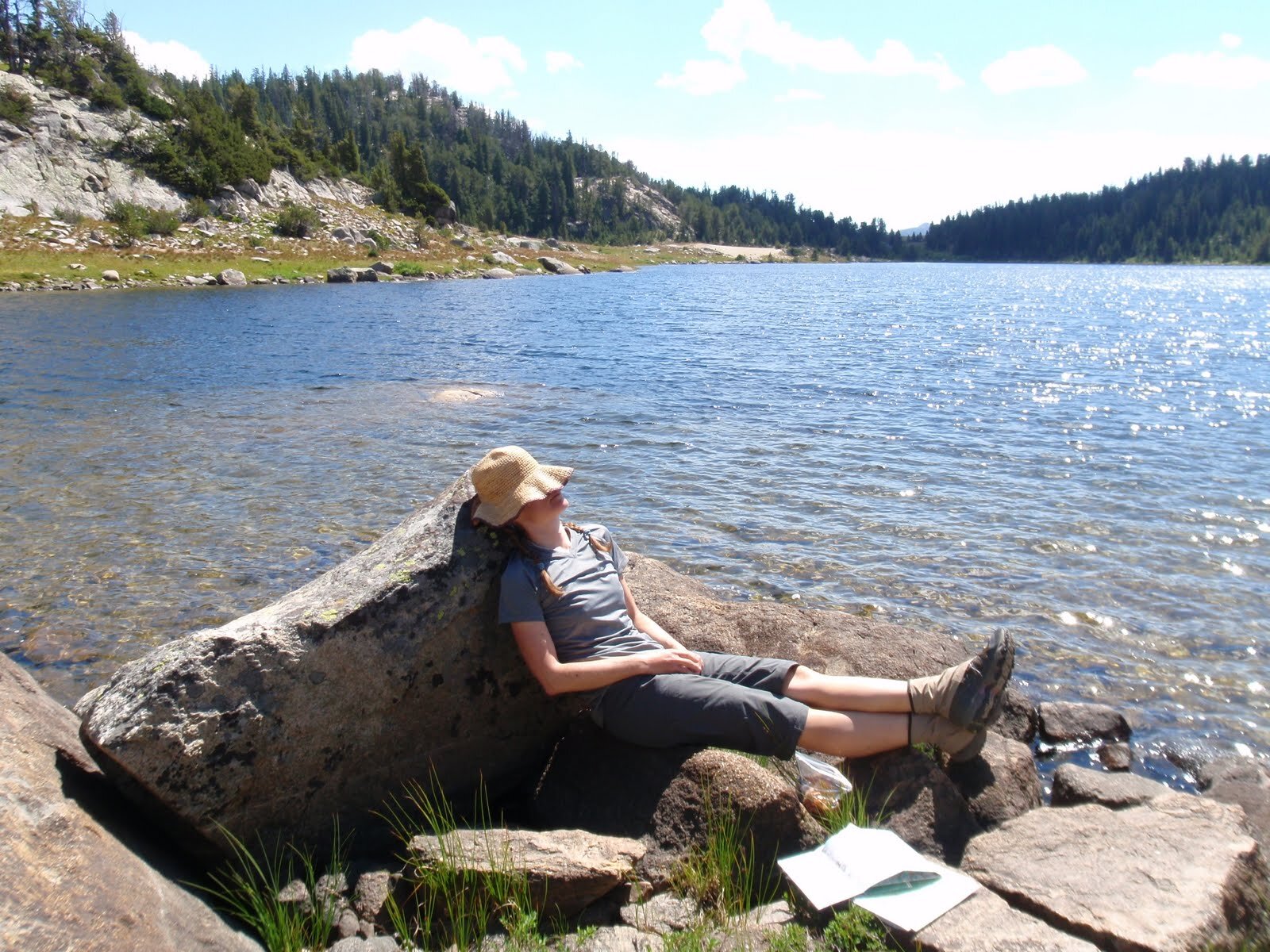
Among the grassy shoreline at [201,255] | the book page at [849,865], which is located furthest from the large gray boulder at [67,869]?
the grassy shoreline at [201,255]

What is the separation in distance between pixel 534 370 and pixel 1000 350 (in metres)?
20.5

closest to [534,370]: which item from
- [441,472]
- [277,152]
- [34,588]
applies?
[441,472]

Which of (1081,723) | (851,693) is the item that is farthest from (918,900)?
(1081,723)

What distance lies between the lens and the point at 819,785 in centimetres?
616

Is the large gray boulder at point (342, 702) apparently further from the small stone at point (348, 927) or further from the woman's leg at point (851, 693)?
the woman's leg at point (851, 693)

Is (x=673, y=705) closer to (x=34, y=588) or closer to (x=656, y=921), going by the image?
(x=656, y=921)

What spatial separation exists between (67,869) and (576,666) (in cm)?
310

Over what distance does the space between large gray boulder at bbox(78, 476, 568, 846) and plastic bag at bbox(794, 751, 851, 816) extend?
1.85 metres

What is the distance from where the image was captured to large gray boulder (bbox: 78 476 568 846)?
200 inches

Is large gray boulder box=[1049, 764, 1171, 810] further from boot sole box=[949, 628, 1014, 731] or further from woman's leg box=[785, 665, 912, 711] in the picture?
woman's leg box=[785, 665, 912, 711]

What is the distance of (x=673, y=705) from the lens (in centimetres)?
605

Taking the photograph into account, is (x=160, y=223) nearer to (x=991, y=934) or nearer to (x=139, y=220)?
(x=139, y=220)

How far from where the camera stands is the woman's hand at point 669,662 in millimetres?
6207

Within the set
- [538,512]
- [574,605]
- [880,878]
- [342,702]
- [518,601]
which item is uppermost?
[538,512]
